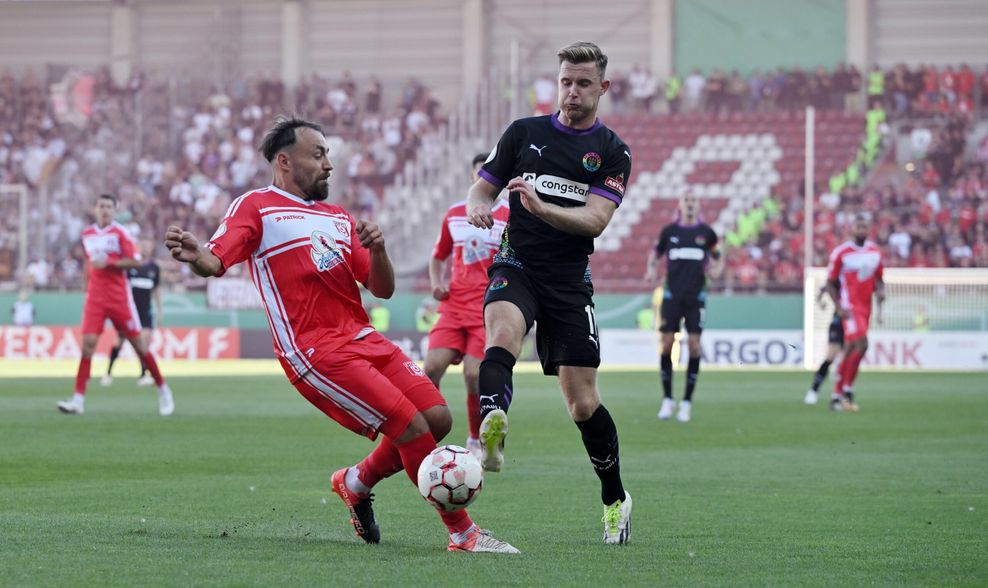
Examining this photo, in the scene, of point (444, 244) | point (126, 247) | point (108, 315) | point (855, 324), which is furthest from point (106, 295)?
point (855, 324)

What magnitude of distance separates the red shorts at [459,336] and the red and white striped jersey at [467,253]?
0.08m

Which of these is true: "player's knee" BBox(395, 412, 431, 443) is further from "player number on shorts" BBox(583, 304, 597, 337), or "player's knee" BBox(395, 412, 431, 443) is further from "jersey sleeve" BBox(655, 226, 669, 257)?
"jersey sleeve" BBox(655, 226, 669, 257)

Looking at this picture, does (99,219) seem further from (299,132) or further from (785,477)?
(299,132)

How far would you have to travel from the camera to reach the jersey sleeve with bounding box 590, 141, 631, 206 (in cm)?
736

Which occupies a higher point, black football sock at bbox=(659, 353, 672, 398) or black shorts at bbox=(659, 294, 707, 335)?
black shorts at bbox=(659, 294, 707, 335)

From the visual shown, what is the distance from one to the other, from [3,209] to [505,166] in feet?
111

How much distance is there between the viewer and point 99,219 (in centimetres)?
1680

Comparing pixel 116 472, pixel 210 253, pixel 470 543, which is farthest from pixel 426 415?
pixel 116 472

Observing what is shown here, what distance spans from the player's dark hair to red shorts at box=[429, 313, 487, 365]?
5.03m

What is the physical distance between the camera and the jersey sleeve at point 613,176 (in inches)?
290

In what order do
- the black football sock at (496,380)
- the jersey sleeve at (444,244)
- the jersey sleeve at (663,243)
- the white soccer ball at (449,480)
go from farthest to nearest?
the jersey sleeve at (663,243) → the jersey sleeve at (444,244) → the black football sock at (496,380) → the white soccer ball at (449,480)

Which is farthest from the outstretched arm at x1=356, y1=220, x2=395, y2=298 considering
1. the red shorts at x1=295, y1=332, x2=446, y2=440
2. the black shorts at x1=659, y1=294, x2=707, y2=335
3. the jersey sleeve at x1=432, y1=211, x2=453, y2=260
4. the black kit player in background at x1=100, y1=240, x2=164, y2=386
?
the black kit player in background at x1=100, y1=240, x2=164, y2=386

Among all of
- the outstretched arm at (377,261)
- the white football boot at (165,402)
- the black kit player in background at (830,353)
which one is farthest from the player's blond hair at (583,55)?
the black kit player in background at (830,353)

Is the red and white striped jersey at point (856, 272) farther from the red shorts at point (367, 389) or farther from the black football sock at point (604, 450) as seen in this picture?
the red shorts at point (367, 389)
